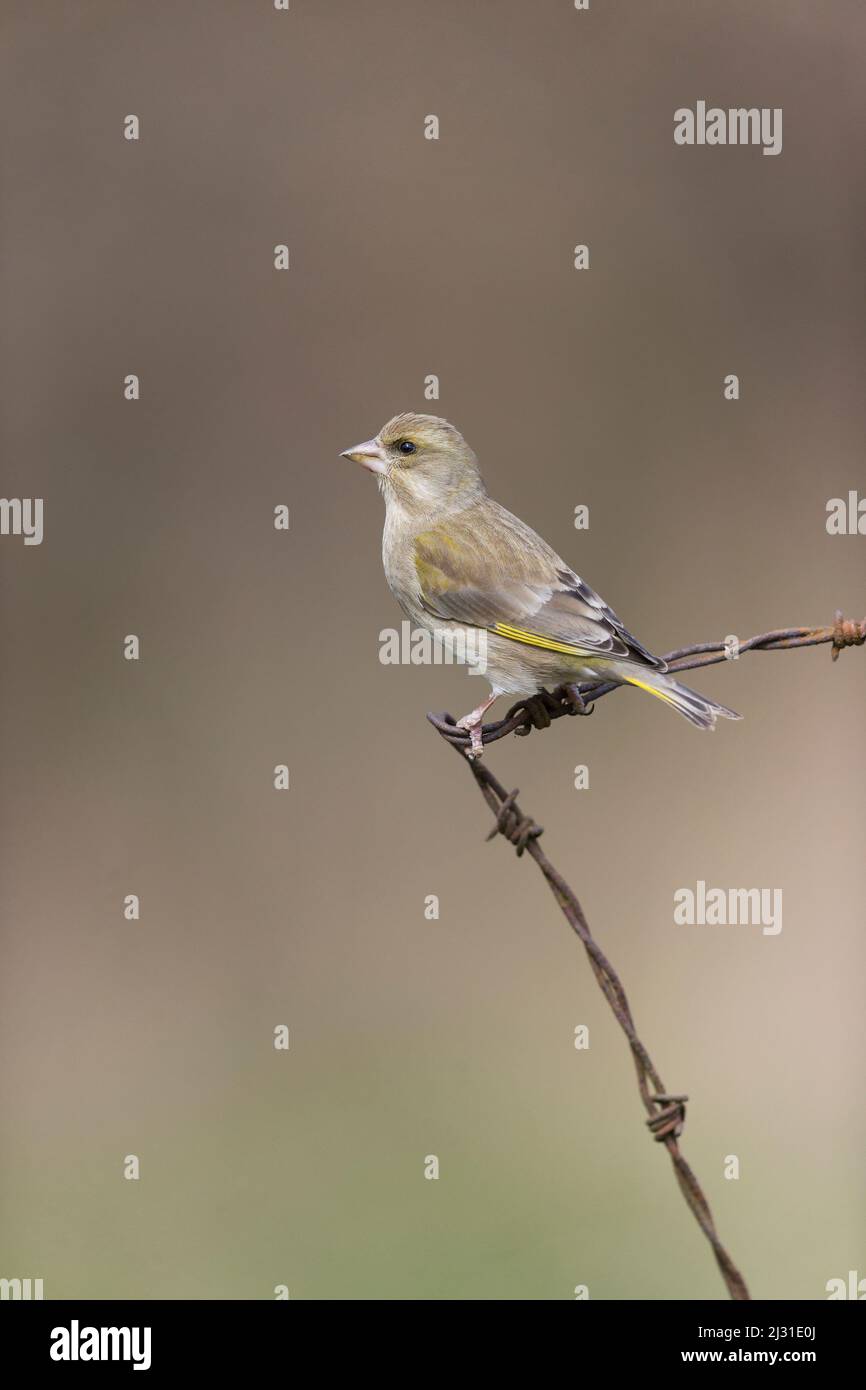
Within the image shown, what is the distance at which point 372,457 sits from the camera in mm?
4496

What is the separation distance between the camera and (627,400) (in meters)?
7.94

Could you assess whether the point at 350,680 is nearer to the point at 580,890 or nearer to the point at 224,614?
the point at 224,614

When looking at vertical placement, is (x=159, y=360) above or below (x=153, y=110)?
below

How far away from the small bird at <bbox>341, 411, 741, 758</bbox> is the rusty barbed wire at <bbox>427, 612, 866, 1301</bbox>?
0.35m

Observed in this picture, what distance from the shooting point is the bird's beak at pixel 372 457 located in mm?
4462

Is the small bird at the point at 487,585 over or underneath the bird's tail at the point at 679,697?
over

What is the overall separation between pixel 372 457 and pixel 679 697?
1261 mm

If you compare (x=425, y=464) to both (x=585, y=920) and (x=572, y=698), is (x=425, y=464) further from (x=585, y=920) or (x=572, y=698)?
(x=585, y=920)

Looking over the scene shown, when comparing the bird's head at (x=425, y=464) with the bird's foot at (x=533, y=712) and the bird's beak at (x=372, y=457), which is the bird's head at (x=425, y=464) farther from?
the bird's foot at (x=533, y=712)

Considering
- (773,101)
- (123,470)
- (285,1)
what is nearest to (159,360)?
(123,470)

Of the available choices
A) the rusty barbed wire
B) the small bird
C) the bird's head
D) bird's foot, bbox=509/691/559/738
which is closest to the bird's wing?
the small bird

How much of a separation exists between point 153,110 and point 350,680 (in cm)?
318

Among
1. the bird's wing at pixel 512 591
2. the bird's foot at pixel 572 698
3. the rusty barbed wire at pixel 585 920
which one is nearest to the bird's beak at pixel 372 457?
the bird's wing at pixel 512 591

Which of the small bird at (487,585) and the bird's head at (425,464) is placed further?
the bird's head at (425,464)
